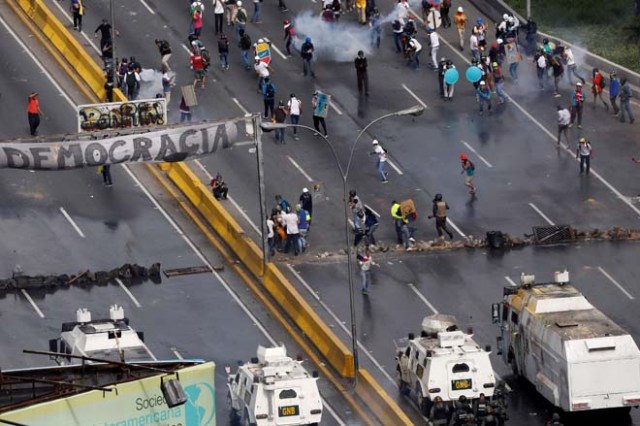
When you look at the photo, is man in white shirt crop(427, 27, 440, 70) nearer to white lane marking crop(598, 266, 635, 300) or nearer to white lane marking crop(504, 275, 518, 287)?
white lane marking crop(598, 266, 635, 300)

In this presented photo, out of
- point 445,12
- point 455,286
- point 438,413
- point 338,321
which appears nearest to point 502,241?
point 455,286

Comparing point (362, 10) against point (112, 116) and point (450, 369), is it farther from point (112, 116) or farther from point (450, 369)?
point (450, 369)

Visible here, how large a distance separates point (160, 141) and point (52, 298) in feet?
22.6

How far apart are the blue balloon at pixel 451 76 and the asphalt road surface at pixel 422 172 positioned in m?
1.02

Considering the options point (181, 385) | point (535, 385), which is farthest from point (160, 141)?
point (181, 385)

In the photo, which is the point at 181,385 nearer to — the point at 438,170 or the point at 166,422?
the point at 166,422

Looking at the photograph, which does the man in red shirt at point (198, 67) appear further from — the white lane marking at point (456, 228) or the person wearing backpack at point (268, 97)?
the white lane marking at point (456, 228)

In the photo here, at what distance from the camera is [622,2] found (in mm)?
89438

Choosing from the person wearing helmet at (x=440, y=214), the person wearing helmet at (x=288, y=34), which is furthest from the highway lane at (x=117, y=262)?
the person wearing helmet at (x=288, y=34)

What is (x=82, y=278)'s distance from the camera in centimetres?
6369

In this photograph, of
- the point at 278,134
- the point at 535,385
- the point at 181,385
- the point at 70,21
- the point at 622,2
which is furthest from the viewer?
the point at 622,2

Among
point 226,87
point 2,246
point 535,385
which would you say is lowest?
point 535,385

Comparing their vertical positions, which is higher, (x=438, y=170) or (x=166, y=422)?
(x=438, y=170)

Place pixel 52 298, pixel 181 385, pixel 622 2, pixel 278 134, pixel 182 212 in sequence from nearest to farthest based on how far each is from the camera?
1. pixel 181 385
2. pixel 52 298
3. pixel 182 212
4. pixel 278 134
5. pixel 622 2
